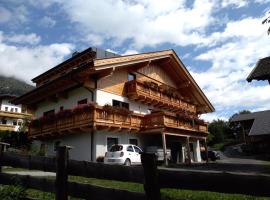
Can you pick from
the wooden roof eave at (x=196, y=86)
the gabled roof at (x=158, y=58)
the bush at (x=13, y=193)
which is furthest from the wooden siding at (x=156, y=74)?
the bush at (x=13, y=193)

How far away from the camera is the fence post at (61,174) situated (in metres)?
5.88

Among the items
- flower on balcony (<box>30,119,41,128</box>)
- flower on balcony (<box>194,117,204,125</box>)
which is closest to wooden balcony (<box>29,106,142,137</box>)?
flower on balcony (<box>30,119,41,128</box>)

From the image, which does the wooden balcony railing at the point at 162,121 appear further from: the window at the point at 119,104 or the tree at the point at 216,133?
the tree at the point at 216,133

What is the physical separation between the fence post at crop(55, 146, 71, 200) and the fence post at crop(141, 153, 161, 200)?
1997 mm

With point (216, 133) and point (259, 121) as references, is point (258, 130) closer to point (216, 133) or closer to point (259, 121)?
point (259, 121)

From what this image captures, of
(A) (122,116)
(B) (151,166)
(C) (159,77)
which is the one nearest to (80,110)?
(A) (122,116)

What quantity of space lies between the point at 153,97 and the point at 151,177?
22.5m

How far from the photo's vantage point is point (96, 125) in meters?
20.2

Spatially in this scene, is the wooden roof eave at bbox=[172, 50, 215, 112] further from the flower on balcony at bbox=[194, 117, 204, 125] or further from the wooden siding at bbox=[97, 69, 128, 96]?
the wooden siding at bbox=[97, 69, 128, 96]

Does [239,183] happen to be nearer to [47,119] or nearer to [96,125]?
[96,125]

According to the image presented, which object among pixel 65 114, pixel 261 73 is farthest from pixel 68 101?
pixel 261 73

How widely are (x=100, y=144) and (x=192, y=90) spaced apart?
16190 mm

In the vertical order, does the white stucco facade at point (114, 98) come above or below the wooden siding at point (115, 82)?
below

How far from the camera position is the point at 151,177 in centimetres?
457
